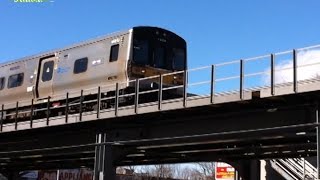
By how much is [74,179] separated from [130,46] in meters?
45.2

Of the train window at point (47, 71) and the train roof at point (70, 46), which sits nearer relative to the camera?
the train roof at point (70, 46)

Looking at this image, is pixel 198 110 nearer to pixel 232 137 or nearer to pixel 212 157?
pixel 232 137

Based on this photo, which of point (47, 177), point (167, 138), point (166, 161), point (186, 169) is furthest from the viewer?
point (186, 169)

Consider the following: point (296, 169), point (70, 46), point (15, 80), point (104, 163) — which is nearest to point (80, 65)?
point (70, 46)

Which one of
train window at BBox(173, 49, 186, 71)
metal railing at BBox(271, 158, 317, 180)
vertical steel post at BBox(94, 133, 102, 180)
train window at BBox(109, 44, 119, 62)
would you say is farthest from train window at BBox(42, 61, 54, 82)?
metal railing at BBox(271, 158, 317, 180)

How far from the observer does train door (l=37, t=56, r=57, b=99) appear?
28156 mm

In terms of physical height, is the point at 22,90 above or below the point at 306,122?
above

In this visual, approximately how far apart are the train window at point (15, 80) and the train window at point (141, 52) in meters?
9.36

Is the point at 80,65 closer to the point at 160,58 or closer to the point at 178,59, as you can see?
the point at 160,58

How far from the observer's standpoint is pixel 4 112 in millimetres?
29500

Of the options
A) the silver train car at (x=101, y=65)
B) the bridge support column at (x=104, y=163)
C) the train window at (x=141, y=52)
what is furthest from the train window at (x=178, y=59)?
the bridge support column at (x=104, y=163)

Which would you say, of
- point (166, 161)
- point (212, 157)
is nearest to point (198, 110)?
point (212, 157)

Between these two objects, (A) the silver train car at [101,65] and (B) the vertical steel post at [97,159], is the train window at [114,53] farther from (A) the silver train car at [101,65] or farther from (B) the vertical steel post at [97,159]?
(B) the vertical steel post at [97,159]

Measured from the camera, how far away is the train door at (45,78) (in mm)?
28156
